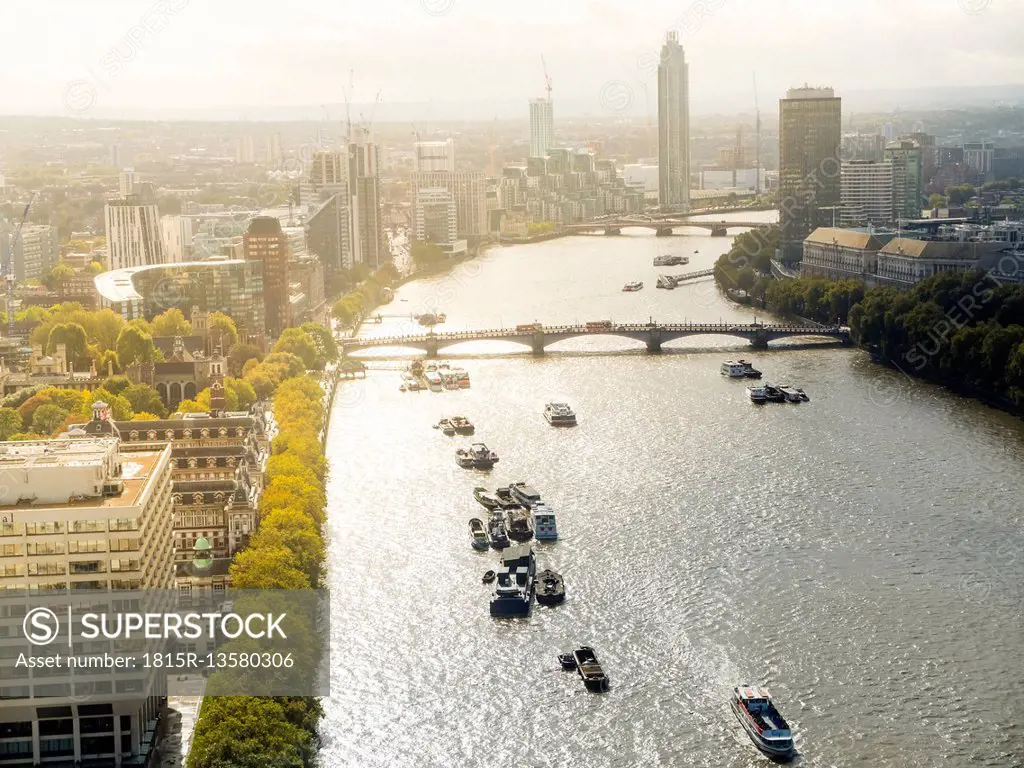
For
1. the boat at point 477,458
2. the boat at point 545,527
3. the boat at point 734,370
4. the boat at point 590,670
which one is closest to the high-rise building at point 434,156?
the boat at point 734,370

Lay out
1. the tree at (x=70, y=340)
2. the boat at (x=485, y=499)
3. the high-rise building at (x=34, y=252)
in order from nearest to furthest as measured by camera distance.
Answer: the boat at (x=485, y=499), the tree at (x=70, y=340), the high-rise building at (x=34, y=252)

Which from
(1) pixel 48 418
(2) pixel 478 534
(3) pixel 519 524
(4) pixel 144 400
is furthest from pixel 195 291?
(2) pixel 478 534

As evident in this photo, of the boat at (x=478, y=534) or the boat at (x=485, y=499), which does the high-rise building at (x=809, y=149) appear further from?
the boat at (x=478, y=534)

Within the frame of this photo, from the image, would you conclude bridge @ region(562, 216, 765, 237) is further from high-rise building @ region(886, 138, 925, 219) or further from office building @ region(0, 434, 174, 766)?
office building @ region(0, 434, 174, 766)

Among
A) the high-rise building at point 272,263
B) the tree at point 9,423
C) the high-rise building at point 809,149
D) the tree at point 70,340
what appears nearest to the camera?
the tree at point 9,423

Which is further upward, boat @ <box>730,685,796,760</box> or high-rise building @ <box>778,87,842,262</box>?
high-rise building @ <box>778,87,842,262</box>

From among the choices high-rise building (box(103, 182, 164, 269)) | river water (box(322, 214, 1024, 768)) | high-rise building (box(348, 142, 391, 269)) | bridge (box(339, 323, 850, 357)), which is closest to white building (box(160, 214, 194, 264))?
high-rise building (box(103, 182, 164, 269))

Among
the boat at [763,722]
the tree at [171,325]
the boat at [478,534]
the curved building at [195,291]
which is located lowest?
the boat at [763,722]
